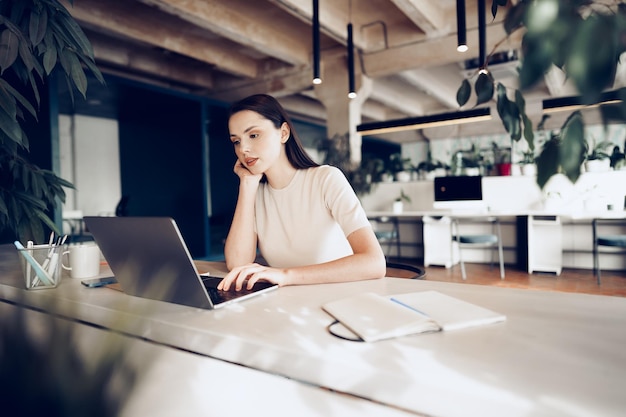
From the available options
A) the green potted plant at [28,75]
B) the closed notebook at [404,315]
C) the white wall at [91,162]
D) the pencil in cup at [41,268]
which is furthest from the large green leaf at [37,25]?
the white wall at [91,162]

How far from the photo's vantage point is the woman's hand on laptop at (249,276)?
1.07 m

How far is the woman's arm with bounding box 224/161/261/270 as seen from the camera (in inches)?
66.1

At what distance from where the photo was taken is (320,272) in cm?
118

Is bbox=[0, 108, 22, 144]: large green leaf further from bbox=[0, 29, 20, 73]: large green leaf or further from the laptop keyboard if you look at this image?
the laptop keyboard

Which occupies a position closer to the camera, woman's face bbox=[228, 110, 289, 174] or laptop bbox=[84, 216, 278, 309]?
laptop bbox=[84, 216, 278, 309]

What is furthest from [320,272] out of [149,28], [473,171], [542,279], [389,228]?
[389,228]

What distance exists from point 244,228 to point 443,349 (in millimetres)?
1178

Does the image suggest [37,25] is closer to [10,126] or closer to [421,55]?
[10,126]

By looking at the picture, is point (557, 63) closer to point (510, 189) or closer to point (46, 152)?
point (46, 152)

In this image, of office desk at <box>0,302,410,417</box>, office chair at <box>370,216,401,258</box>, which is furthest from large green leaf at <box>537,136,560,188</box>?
office chair at <box>370,216,401,258</box>

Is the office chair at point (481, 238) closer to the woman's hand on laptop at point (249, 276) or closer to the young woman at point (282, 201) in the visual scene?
the young woman at point (282, 201)

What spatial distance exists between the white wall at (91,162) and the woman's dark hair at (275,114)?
8.15m

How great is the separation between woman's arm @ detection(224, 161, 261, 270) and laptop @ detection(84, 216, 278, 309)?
0.60m

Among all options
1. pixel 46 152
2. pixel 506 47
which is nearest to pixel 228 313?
pixel 46 152
